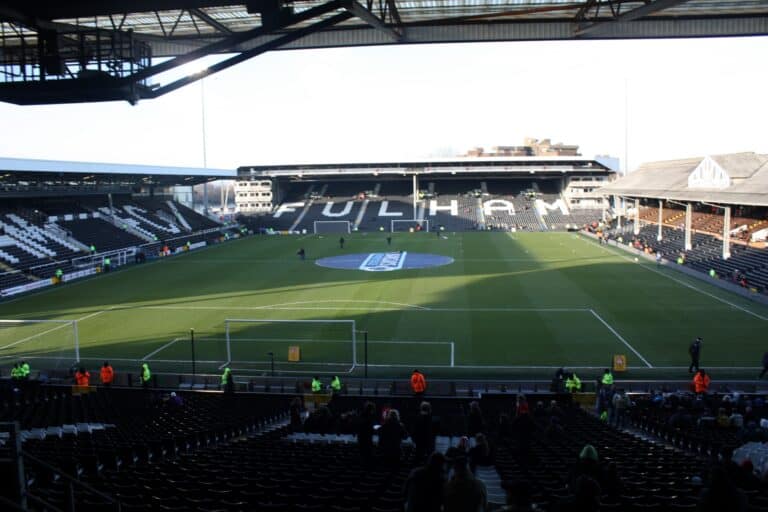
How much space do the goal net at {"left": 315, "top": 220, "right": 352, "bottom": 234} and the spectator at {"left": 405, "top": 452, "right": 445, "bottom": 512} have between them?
76535 mm

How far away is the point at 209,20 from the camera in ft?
29.8

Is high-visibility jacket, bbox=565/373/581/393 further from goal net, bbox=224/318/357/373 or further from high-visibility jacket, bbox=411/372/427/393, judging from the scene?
goal net, bbox=224/318/357/373

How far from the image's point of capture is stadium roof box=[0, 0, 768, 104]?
24.8 feet

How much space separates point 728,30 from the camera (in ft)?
31.2

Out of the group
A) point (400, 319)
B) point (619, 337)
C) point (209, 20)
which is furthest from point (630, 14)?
point (400, 319)

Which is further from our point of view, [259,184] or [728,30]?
[259,184]

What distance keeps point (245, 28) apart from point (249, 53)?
168cm

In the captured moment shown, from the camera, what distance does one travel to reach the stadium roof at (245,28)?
7.55 m

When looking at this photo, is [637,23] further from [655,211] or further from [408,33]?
[655,211]

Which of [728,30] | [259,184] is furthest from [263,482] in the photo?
[259,184]

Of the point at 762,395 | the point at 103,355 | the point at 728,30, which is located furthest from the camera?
the point at 103,355

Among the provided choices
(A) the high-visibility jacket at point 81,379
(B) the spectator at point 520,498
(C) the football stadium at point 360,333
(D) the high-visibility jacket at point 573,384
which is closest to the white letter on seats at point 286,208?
(C) the football stadium at point 360,333

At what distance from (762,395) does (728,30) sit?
43.0ft

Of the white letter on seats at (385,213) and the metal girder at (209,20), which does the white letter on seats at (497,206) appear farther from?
the metal girder at (209,20)
